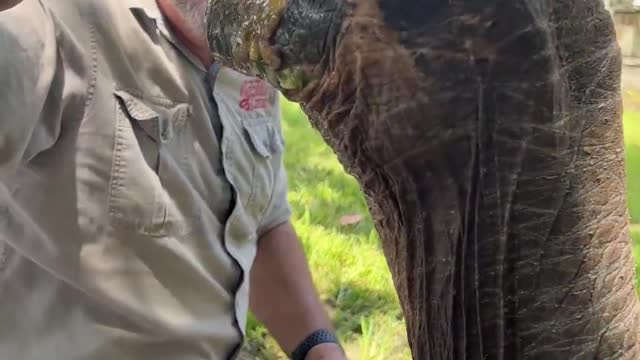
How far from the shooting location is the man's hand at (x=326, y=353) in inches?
73.7

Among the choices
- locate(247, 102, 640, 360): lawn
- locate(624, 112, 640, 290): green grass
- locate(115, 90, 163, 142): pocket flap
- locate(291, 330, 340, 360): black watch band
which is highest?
locate(115, 90, 163, 142): pocket flap

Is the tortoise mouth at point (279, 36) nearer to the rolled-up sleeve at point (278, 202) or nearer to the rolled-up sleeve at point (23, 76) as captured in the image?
the rolled-up sleeve at point (23, 76)

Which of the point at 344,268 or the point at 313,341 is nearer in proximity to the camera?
the point at 313,341

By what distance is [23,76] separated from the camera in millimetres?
1383

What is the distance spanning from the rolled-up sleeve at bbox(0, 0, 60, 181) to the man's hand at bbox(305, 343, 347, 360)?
0.67 m

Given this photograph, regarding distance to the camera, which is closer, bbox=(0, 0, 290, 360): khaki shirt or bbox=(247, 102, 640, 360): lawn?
bbox=(0, 0, 290, 360): khaki shirt

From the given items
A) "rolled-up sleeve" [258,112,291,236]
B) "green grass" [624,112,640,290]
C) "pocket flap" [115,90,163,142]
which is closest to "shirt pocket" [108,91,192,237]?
"pocket flap" [115,90,163,142]

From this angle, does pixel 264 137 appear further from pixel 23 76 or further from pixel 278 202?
pixel 23 76

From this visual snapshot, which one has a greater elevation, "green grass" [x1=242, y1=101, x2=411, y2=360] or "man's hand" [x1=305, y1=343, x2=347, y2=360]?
"man's hand" [x1=305, y1=343, x2=347, y2=360]

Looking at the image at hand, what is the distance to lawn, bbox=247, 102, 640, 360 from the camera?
2.65 meters

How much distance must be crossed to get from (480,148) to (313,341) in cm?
128

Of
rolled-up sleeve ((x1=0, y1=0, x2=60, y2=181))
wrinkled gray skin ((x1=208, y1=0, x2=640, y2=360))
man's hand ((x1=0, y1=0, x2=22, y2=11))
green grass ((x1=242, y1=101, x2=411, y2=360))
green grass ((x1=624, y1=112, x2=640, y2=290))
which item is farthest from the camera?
green grass ((x1=624, y1=112, x2=640, y2=290))

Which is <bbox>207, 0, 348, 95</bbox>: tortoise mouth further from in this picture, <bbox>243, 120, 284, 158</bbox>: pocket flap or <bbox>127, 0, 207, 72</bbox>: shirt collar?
<bbox>243, 120, 284, 158</bbox>: pocket flap

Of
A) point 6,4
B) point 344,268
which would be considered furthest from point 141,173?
point 344,268
